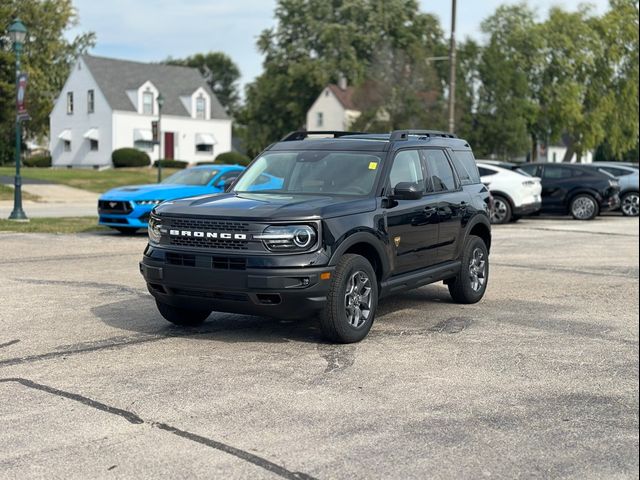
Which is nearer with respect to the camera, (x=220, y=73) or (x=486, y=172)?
(x=486, y=172)

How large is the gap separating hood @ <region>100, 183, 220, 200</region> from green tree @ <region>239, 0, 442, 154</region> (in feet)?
176

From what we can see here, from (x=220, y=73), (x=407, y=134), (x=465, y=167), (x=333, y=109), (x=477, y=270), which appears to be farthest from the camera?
(x=220, y=73)

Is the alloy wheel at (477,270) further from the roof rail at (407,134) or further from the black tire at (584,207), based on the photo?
the black tire at (584,207)

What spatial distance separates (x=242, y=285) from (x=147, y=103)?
5632 cm

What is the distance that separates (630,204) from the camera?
27.2 metres

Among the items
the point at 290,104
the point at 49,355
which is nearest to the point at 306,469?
the point at 49,355

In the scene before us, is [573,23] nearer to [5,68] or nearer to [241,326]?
[5,68]

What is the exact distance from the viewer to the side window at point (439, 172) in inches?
352

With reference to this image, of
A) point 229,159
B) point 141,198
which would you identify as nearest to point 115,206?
point 141,198

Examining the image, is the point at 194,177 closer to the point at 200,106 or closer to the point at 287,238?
the point at 287,238

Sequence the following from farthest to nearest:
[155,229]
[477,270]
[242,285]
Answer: [477,270]
[155,229]
[242,285]

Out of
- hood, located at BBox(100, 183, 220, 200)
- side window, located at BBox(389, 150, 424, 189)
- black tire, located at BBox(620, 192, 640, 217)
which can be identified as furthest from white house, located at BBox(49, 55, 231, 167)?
side window, located at BBox(389, 150, 424, 189)

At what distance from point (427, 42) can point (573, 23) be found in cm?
2064

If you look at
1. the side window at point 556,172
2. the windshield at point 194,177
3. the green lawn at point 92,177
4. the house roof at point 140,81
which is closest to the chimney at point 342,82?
the house roof at point 140,81
